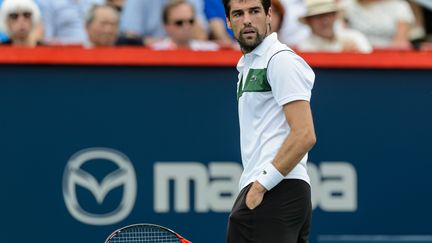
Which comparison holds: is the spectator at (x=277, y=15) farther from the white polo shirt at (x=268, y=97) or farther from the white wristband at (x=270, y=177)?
the white wristband at (x=270, y=177)

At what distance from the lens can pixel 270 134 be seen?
17.0ft

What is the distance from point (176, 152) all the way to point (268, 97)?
9.77 ft

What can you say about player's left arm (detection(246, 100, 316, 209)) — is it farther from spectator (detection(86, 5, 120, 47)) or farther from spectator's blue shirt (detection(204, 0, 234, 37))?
spectator's blue shirt (detection(204, 0, 234, 37))

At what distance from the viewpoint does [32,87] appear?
26.3ft

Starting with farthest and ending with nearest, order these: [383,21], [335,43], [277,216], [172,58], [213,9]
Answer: [213,9], [383,21], [335,43], [172,58], [277,216]

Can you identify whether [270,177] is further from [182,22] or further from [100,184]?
[182,22]

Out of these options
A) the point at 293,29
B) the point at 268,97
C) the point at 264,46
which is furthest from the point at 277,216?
the point at 293,29

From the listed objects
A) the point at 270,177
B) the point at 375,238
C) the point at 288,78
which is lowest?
the point at 375,238

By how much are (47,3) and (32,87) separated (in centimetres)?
165

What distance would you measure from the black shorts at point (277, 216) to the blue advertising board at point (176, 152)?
2873 millimetres

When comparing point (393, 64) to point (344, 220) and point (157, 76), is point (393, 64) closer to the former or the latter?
point (344, 220)

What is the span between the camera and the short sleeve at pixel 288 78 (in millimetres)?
5039

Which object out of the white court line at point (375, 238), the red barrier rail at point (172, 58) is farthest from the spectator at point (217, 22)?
the white court line at point (375, 238)

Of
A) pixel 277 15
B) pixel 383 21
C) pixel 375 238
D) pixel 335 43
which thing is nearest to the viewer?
pixel 375 238
